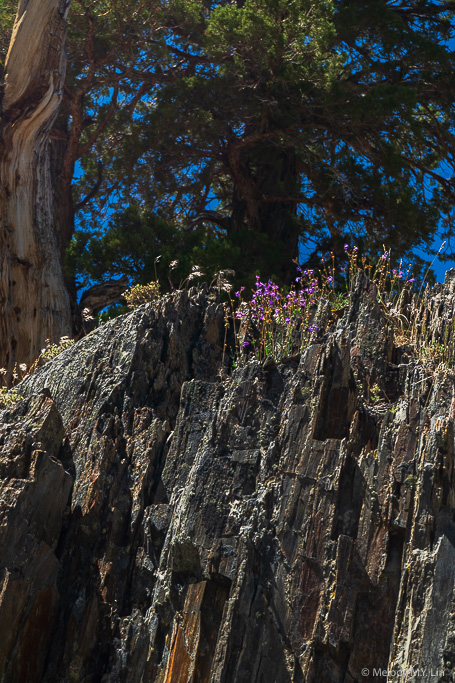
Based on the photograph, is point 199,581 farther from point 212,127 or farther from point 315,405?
point 212,127

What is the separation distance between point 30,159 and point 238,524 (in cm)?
863

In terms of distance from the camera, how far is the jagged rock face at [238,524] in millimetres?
4012

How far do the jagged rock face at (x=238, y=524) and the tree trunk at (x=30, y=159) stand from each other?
530cm

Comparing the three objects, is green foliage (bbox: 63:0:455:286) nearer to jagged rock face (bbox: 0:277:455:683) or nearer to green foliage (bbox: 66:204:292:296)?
green foliage (bbox: 66:204:292:296)

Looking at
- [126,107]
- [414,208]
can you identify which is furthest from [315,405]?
[126,107]

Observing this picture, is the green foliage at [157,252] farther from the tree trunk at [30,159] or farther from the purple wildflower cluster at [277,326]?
the purple wildflower cluster at [277,326]

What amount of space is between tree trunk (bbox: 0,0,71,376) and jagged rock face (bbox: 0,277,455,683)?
5298 millimetres

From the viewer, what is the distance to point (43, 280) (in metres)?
11.5

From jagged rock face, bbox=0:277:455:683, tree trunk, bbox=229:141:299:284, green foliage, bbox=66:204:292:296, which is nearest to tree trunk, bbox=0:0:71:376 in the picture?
green foliage, bbox=66:204:292:296

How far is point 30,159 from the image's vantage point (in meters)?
11.6

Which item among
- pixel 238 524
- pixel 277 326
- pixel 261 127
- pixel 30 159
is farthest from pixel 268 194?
pixel 238 524

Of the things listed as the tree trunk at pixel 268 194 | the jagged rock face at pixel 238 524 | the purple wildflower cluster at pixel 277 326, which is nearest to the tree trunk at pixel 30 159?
the tree trunk at pixel 268 194

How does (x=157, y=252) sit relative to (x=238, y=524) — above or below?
above

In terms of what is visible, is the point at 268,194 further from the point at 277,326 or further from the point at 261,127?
the point at 277,326
